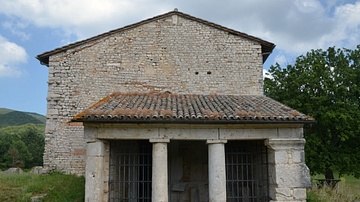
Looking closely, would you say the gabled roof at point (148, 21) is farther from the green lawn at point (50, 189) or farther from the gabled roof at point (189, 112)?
the green lawn at point (50, 189)

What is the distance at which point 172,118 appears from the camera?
714cm

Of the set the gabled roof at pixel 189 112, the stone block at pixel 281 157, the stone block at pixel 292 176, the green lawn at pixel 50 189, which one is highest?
the gabled roof at pixel 189 112

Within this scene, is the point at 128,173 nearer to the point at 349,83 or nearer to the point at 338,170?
the point at 338,170

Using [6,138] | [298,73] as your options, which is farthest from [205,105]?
[6,138]

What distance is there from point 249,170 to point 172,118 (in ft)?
12.9

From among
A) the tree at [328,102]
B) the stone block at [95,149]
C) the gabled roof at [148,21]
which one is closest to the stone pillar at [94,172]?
the stone block at [95,149]

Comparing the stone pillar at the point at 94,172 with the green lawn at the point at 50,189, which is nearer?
the stone pillar at the point at 94,172

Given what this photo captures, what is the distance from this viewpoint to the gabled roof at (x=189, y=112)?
714 centimetres

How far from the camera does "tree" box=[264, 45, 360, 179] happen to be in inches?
690

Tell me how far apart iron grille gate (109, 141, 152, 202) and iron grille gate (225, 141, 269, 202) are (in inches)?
95.7

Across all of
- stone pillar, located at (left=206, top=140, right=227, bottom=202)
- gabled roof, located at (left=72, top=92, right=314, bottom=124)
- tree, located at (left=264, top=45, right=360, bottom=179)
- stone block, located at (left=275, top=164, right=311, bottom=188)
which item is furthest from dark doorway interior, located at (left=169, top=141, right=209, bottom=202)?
tree, located at (left=264, top=45, right=360, bottom=179)

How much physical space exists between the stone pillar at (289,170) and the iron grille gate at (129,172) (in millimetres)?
3394

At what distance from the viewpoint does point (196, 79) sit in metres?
11.3

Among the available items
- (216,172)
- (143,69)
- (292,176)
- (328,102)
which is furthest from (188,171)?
(328,102)
